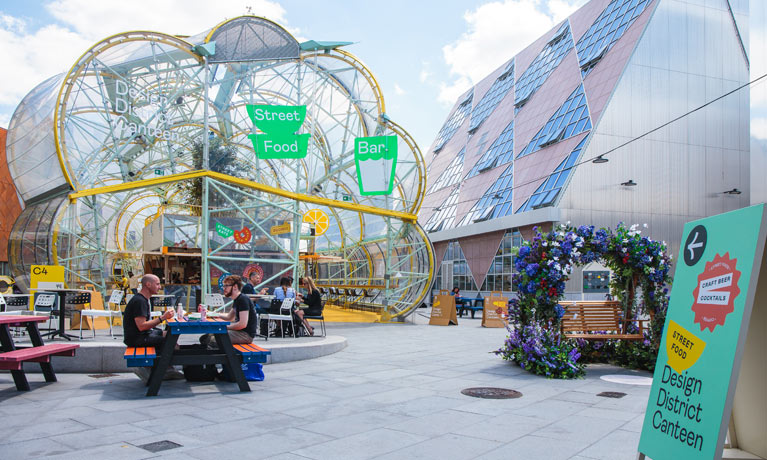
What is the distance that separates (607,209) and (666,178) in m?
4.06

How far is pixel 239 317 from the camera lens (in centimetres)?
839

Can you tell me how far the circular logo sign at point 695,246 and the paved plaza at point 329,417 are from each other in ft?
6.38

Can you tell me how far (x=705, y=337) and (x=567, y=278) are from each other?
251 inches

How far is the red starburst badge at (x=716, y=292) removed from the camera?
3082 mm

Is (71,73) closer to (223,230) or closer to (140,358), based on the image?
(223,230)

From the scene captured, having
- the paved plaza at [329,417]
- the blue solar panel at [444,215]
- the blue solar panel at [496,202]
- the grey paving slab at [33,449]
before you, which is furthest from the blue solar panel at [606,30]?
the grey paving slab at [33,449]

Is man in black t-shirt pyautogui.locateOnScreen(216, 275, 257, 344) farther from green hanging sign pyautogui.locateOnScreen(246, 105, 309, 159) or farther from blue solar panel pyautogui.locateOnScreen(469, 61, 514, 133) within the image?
blue solar panel pyautogui.locateOnScreen(469, 61, 514, 133)

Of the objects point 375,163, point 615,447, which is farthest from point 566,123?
point 615,447

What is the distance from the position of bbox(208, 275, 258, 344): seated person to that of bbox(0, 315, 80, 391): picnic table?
194cm

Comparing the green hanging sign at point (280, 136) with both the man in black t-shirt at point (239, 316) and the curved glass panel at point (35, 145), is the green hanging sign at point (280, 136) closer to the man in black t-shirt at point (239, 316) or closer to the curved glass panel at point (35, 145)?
the curved glass panel at point (35, 145)

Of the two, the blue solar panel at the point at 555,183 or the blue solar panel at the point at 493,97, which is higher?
the blue solar panel at the point at 493,97

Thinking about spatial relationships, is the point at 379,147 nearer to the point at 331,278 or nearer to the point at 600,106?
the point at 600,106

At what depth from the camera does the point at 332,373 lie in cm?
905

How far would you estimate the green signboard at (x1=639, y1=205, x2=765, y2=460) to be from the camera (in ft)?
9.61
